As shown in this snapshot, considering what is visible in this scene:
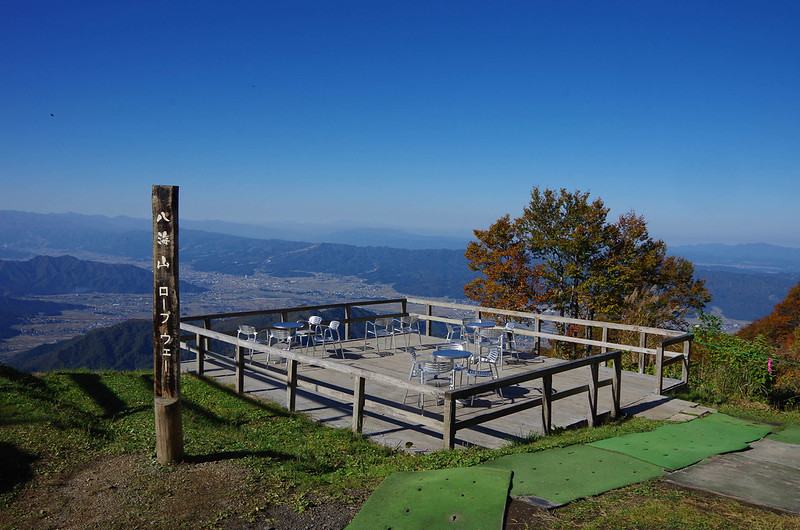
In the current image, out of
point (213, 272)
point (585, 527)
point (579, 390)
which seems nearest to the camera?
point (585, 527)

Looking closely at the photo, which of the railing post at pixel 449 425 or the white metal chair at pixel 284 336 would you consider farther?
the white metal chair at pixel 284 336

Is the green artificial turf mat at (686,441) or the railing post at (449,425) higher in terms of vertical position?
the railing post at (449,425)

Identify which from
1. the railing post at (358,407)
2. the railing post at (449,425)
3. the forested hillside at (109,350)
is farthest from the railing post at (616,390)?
the forested hillside at (109,350)

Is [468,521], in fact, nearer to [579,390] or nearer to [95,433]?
[579,390]

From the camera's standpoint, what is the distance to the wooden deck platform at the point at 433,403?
637 cm

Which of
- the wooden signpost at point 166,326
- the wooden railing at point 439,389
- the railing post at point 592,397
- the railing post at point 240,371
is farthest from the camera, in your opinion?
the railing post at point 240,371

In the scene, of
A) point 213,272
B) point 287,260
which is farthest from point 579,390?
point 287,260

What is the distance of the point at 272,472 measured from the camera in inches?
182

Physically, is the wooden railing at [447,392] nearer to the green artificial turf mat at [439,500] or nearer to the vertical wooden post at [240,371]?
the vertical wooden post at [240,371]

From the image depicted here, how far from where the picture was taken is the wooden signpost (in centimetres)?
481

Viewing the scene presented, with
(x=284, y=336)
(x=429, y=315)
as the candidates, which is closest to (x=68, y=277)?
(x=284, y=336)

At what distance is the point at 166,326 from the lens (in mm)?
4930

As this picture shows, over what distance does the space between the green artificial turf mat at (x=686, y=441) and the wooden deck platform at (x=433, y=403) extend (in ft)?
1.93

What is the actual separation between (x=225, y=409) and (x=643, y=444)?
5.01 meters
